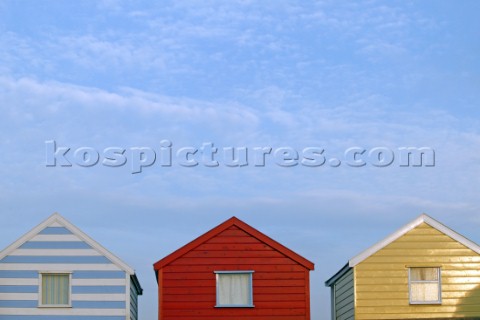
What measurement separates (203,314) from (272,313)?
2.70m

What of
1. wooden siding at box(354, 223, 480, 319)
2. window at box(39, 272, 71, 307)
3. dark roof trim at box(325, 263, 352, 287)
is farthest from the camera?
dark roof trim at box(325, 263, 352, 287)

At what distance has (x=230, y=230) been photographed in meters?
40.3

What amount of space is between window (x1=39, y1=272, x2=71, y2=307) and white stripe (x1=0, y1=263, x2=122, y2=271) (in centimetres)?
25

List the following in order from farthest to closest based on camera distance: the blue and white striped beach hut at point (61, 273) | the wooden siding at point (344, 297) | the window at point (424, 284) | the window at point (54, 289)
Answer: the wooden siding at point (344, 297) < the window at point (424, 284) < the window at point (54, 289) < the blue and white striped beach hut at point (61, 273)

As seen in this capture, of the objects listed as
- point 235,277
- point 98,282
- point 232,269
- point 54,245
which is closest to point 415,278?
point 235,277

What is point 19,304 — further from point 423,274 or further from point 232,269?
point 423,274

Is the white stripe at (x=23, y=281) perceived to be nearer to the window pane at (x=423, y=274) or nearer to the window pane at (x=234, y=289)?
the window pane at (x=234, y=289)

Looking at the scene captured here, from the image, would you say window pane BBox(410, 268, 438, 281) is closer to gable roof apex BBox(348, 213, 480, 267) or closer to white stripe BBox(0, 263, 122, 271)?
gable roof apex BBox(348, 213, 480, 267)

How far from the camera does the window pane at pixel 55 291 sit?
130 feet

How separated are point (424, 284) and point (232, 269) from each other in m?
7.56

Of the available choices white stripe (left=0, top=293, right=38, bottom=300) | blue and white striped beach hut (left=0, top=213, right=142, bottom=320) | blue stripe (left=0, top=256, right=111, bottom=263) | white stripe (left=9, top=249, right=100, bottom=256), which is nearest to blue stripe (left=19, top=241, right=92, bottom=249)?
blue and white striped beach hut (left=0, top=213, right=142, bottom=320)

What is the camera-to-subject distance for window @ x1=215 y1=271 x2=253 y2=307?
1583 inches

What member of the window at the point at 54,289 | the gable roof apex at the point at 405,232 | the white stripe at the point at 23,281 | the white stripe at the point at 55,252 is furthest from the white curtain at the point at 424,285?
the white stripe at the point at 23,281

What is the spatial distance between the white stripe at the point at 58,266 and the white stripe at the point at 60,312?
5.15 feet
